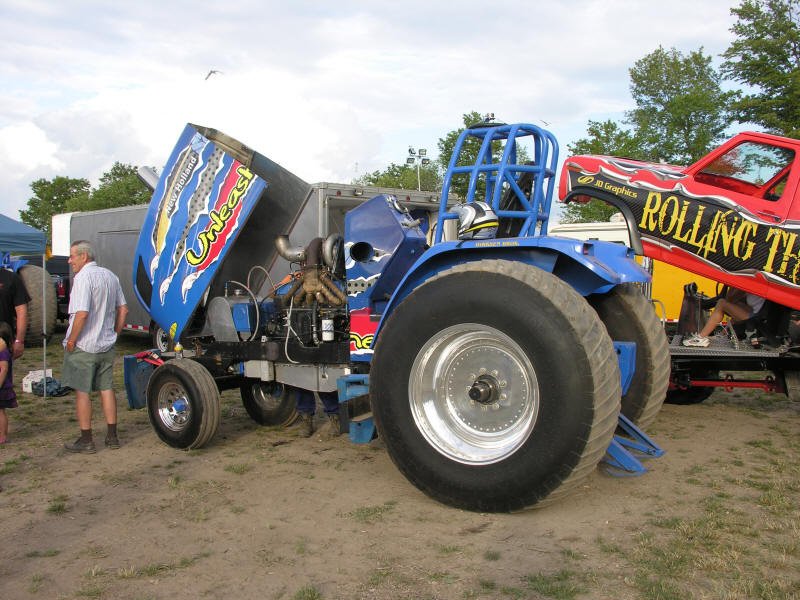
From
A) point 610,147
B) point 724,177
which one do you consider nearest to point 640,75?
point 610,147

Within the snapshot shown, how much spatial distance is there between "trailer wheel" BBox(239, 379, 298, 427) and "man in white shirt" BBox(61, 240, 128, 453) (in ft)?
4.15

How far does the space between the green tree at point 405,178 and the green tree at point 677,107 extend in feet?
50.1

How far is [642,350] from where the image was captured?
4617 mm

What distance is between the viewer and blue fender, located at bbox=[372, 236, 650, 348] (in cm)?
375

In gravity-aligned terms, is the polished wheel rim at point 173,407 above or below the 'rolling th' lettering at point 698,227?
below

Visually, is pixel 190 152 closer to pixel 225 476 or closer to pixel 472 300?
pixel 225 476

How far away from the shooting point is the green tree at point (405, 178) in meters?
46.4

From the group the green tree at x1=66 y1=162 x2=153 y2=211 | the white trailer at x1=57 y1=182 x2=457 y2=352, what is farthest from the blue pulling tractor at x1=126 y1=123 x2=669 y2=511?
the green tree at x1=66 y1=162 x2=153 y2=211

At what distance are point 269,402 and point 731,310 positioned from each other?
15.9ft

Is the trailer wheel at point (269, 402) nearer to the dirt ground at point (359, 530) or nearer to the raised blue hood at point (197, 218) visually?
the dirt ground at point (359, 530)

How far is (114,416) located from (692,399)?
20.0 feet

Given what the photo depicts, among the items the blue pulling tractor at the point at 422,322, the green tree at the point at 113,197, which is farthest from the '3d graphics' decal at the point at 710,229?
the green tree at the point at 113,197

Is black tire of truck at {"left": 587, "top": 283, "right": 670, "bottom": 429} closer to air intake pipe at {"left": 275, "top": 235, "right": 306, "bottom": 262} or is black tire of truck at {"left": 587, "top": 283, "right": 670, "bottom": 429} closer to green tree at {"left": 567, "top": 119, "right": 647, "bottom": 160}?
air intake pipe at {"left": 275, "top": 235, "right": 306, "bottom": 262}

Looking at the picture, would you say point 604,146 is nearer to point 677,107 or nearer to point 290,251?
point 677,107
